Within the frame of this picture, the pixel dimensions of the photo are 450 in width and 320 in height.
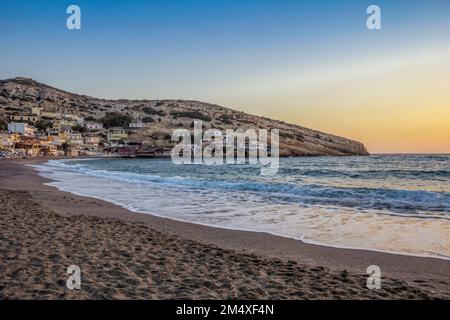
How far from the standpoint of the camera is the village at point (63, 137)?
108 metres

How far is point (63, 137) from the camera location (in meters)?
132

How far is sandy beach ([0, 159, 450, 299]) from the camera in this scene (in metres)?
4.71

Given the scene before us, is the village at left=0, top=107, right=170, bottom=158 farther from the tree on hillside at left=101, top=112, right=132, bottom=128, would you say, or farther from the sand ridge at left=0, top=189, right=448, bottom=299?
the sand ridge at left=0, top=189, right=448, bottom=299

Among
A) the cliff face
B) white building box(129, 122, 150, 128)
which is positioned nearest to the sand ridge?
the cliff face

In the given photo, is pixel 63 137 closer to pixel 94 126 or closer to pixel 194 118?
pixel 94 126

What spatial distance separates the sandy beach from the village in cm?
8744

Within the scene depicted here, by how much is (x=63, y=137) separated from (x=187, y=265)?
456 feet

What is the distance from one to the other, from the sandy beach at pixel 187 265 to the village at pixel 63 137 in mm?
87436

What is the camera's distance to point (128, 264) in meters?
5.87

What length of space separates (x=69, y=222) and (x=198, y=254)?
4488 millimetres

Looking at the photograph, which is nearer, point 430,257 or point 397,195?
point 430,257
